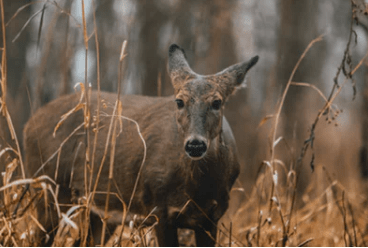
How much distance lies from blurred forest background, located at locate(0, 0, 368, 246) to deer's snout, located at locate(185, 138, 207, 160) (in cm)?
94

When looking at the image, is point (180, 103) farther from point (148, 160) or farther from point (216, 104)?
point (148, 160)

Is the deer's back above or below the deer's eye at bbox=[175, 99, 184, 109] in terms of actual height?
below

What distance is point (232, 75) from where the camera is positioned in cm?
351

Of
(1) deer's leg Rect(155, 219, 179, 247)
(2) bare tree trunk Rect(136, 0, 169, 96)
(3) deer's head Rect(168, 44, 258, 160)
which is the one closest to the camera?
(3) deer's head Rect(168, 44, 258, 160)

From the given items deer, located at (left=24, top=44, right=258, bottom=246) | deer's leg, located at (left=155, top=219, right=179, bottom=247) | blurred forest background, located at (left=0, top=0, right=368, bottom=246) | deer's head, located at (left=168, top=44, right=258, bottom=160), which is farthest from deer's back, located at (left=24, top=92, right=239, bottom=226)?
deer's head, located at (left=168, top=44, right=258, bottom=160)

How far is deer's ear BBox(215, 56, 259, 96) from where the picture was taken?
346 centimetres

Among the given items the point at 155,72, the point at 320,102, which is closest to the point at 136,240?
the point at 155,72

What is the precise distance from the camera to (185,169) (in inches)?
145

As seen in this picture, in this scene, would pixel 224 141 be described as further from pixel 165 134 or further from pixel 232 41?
pixel 232 41

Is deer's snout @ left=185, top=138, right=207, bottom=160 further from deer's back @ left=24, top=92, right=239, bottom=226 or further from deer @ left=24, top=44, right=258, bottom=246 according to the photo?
deer's back @ left=24, top=92, right=239, bottom=226

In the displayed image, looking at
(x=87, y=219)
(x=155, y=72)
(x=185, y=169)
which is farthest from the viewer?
(x=155, y=72)

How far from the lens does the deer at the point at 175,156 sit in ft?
11.1

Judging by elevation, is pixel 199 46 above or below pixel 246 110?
above

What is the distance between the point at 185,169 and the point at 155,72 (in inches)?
63.5
